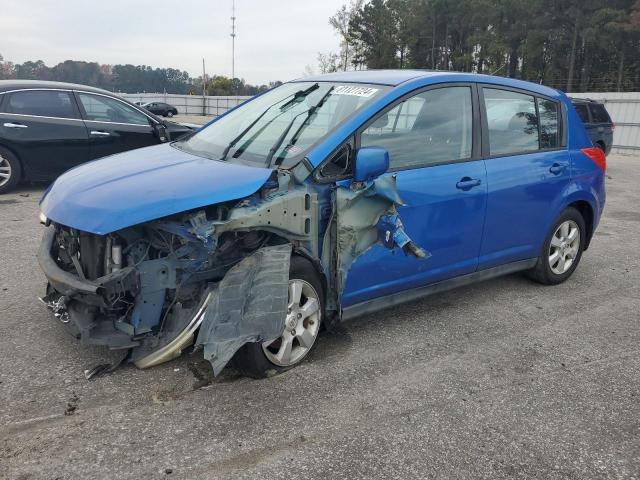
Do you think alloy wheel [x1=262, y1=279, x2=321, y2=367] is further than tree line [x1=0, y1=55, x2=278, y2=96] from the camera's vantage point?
No

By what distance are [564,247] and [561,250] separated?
5 centimetres

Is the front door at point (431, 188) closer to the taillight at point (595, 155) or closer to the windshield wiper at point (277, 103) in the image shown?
the windshield wiper at point (277, 103)

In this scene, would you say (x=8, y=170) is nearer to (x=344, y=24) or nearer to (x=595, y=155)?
(x=595, y=155)

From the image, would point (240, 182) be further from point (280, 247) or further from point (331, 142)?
point (331, 142)

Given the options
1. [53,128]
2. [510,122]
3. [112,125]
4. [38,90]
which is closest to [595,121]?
[510,122]

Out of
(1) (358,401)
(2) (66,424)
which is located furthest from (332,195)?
(2) (66,424)

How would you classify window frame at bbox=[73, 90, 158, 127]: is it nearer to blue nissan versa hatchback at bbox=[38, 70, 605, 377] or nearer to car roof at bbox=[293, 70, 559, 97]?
blue nissan versa hatchback at bbox=[38, 70, 605, 377]

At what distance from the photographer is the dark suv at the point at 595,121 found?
13445 millimetres

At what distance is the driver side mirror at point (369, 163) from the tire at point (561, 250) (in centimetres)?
226

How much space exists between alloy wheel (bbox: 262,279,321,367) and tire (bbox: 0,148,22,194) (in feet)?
20.2

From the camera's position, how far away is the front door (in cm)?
360

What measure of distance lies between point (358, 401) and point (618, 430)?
135 cm

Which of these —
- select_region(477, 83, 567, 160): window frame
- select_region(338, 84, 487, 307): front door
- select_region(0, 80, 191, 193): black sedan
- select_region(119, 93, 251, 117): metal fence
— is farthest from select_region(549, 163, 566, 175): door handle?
select_region(119, 93, 251, 117): metal fence

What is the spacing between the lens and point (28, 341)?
3.53 meters
